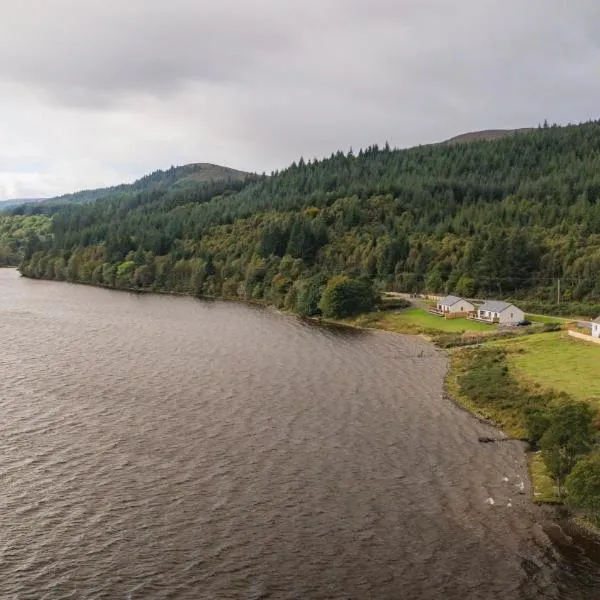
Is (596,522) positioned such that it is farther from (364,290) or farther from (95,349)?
(364,290)

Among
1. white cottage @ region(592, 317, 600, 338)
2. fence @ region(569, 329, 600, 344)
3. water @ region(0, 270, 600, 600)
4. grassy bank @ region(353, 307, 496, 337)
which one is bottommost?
water @ region(0, 270, 600, 600)

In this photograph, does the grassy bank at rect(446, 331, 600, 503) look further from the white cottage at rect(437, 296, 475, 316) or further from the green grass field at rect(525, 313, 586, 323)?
the white cottage at rect(437, 296, 475, 316)

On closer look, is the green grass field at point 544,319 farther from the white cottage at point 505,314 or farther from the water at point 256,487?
the water at point 256,487

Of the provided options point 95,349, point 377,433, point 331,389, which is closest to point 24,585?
point 377,433

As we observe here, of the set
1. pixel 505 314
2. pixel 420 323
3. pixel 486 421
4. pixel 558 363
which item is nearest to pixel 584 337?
pixel 558 363

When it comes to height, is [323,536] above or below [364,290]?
below

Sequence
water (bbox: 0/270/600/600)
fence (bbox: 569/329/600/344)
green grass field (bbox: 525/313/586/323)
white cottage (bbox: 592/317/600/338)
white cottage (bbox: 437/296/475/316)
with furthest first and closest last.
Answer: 1. white cottage (bbox: 437/296/475/316)
2. green grass field (bbox: 525/313/586/323)
3. white cottage (bbox: 592/317/600/338)
4. fence (bbox: 569/329/600/344)
5. water (bbox: 0/270/600/600)

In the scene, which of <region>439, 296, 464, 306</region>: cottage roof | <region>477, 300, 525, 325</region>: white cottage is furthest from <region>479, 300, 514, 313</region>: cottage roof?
<region>439, 296, 464, 306</region>: cottage roof
